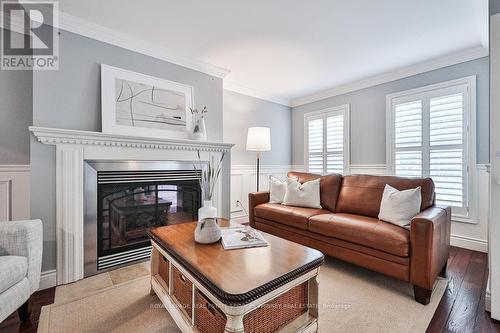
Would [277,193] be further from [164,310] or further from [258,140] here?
[164,310]

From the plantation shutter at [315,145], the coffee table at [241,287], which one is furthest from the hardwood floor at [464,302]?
the plantation shutter at [315,145]

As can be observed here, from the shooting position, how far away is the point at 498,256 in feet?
4.90

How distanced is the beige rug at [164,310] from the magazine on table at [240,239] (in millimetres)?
613

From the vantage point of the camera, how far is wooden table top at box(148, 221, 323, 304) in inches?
39.2

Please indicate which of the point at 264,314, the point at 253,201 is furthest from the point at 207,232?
the point at 253,201

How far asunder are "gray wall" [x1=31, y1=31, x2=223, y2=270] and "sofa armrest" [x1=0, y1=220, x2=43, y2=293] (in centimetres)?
50

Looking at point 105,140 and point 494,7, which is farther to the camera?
point 105,140

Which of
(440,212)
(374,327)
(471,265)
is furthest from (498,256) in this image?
(471,265)

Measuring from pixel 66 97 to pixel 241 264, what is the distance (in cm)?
217

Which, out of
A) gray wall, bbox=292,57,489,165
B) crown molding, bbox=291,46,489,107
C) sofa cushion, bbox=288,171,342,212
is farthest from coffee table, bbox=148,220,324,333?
crown molding, bbox=291,46,489,107

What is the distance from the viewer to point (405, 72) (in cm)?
319

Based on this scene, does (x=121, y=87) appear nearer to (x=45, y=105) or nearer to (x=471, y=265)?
(x=45, y=105)

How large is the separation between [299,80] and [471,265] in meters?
3.07

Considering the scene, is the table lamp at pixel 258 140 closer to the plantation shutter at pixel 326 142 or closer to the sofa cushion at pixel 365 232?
the plantation shutter at pixel 326 142
